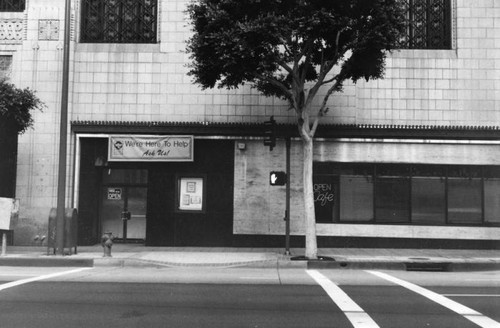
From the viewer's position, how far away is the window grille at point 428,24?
60.2 ft

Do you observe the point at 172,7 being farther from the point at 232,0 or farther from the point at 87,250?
the point at 87,250

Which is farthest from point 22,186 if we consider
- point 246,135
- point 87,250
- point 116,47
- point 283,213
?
point 283,213

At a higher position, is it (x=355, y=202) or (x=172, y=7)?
(x=172, y=7)

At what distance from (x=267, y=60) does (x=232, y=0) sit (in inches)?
70.2

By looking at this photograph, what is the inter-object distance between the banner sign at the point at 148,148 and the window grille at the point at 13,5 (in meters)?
5.78

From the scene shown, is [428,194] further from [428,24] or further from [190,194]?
[190,194]

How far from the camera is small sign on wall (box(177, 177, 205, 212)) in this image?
18.0m

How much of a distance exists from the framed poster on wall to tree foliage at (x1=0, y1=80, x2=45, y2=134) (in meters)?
5.25

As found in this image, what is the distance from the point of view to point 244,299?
29.8ft

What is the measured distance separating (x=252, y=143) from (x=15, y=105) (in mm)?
7519

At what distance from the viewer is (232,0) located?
1348 centimetres

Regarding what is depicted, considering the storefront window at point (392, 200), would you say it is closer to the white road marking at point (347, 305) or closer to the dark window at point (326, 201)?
the dark window at point (326, 201)

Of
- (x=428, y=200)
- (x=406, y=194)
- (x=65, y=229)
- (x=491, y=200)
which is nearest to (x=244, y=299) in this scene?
(x=65, y=229)

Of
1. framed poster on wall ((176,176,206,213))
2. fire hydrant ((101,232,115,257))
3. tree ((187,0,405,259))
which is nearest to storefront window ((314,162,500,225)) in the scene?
tree ((187,0,405,259))
